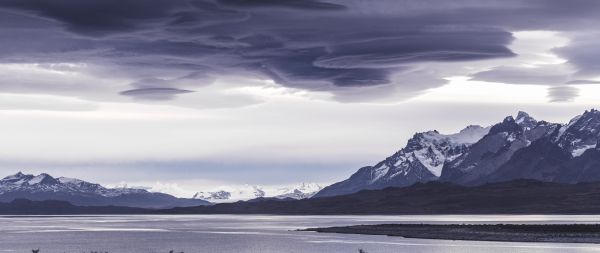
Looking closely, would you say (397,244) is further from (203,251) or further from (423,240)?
(203,251)

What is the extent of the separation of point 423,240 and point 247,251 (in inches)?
1577

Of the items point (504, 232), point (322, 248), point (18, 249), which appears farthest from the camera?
point (504, 232)

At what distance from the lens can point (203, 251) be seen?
509 feet

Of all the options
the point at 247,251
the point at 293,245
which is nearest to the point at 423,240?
the point at 293,245

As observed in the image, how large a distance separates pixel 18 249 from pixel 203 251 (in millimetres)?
32898

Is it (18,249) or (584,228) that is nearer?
(18,249)

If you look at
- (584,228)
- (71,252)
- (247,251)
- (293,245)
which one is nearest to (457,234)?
(584,228)

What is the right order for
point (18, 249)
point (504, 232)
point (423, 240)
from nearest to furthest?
point (18, 249) < point (423, 240) < point (504, 232)

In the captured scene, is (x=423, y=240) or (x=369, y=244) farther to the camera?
(x=423, y=240)

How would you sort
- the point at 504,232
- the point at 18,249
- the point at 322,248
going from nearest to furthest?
1. the point at 322,248
2. the point at 18,249
3. the point at 504,232

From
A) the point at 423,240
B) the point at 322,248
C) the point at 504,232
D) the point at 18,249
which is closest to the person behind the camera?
the point at 322,248

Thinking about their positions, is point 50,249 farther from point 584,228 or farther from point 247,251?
point 584,228

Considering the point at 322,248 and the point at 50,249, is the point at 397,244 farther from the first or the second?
the point at 50,249

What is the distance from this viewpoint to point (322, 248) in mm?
153000
